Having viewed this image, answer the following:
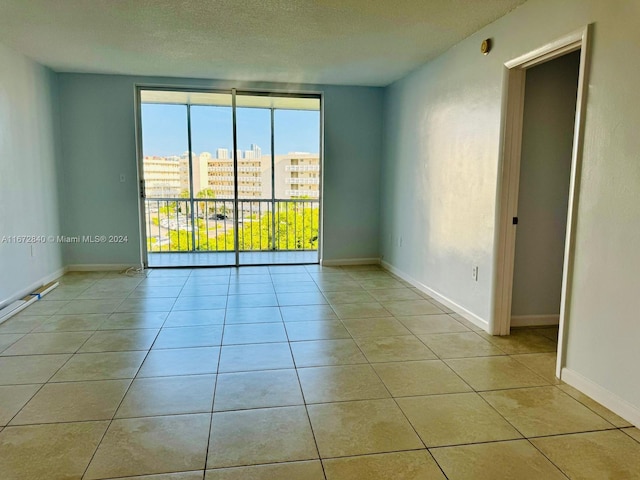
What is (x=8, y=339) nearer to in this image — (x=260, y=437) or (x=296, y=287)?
(x=260, y=437)

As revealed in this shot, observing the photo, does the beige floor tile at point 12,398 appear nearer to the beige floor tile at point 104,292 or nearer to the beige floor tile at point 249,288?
the beige floor tile at point 104,292

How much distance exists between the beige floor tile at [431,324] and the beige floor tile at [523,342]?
22 cm

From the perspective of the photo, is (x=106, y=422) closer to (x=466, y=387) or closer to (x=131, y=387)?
(x=131, y=387)

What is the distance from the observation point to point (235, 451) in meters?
1.80

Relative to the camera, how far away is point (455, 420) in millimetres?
Answer: 2059

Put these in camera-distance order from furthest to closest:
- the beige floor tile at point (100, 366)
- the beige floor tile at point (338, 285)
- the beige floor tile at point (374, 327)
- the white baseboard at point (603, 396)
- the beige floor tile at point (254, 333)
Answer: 1. the beige floor tile at point (338, 285)
2. the beige floor tile at point (374, 327)
3. the beige floor tile at point (254, 333)
4. the beige floor tile at point (100, 366)
5. the white baseboard at point (603, 396)

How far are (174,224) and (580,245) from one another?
226 inches

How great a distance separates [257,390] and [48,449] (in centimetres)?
98

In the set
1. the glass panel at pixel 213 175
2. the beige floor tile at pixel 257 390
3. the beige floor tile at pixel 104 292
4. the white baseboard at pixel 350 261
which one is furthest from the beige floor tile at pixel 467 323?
the glass panel at pixel 213 175

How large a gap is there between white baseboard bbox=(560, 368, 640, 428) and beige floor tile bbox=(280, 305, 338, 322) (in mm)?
1754

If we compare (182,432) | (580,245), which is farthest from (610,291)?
(182,432)

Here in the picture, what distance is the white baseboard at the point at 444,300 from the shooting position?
337 centimetres

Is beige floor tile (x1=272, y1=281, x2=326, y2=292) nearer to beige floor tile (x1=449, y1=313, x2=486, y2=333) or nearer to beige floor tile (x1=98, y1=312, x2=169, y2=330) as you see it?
beige floor tile (x1=98, y1=312, x2=169, y2=330)

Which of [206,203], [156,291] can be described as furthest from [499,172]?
[206,203]
